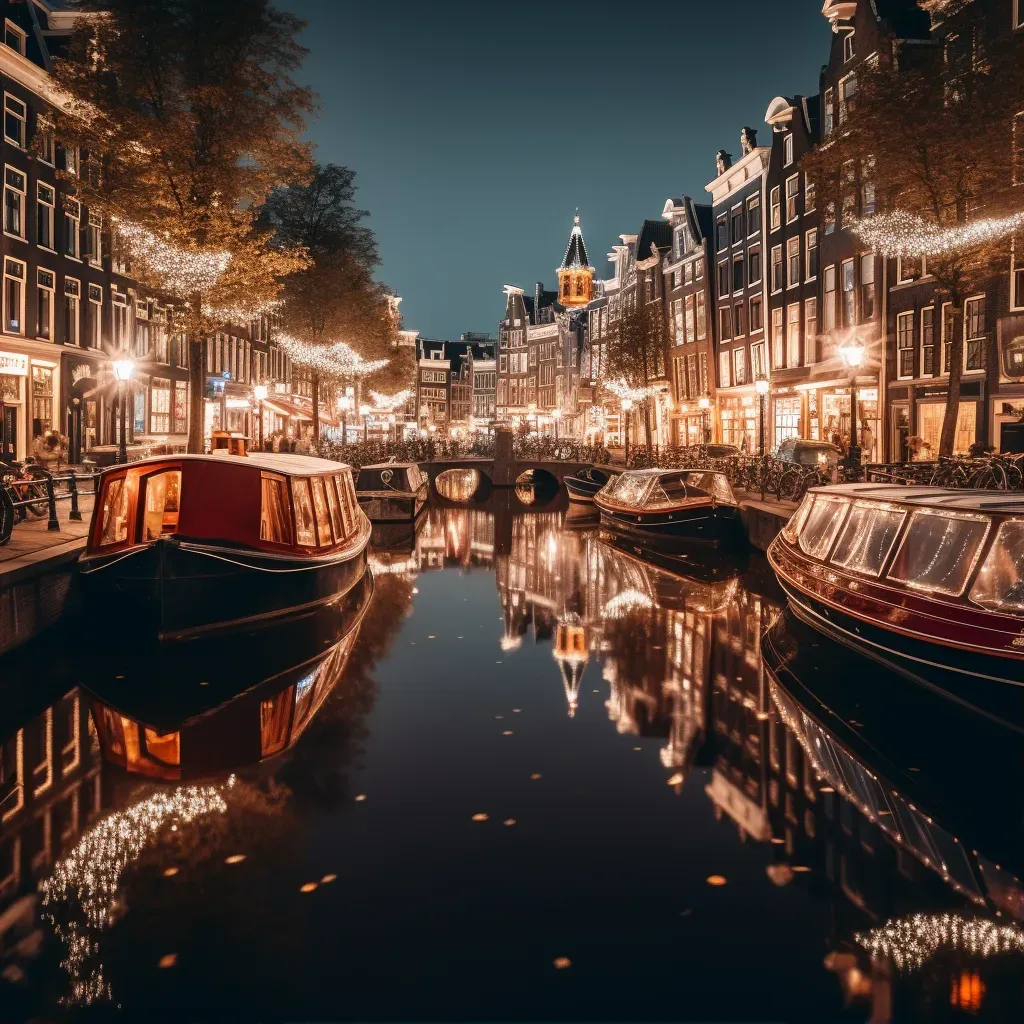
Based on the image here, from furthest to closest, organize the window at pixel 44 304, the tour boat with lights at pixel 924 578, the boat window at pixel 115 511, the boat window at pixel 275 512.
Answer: the window at pixel 44 304 < the boat window at pixel 275 512 < the boat window at pixel 115 511 < the tour boat with lights at pixel 924 578

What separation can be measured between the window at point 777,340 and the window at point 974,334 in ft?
45.2

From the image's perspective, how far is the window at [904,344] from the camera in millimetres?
31203

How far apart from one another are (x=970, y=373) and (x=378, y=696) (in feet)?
75.0

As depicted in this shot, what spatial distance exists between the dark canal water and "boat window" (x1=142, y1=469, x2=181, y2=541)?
6.30ft

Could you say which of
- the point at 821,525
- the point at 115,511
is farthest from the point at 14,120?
the point at 821,525

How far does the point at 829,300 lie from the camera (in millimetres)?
37031

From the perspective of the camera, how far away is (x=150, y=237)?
22016 millimetres

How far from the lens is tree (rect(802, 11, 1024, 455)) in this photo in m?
19.8

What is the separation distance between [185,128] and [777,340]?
28.2 meters

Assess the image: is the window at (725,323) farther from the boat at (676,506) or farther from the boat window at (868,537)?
the boat window at (868,537)

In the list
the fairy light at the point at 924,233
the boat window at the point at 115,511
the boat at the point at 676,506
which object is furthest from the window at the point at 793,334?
the boat window at the point at 115,511

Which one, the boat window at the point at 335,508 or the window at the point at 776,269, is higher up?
the window at the point at 776,269

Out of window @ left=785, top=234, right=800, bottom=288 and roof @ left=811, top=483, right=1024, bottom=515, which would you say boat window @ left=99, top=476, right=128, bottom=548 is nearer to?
roof @ left=811, top=483, right=1024, bottom=515

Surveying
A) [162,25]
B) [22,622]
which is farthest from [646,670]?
[162,25]
